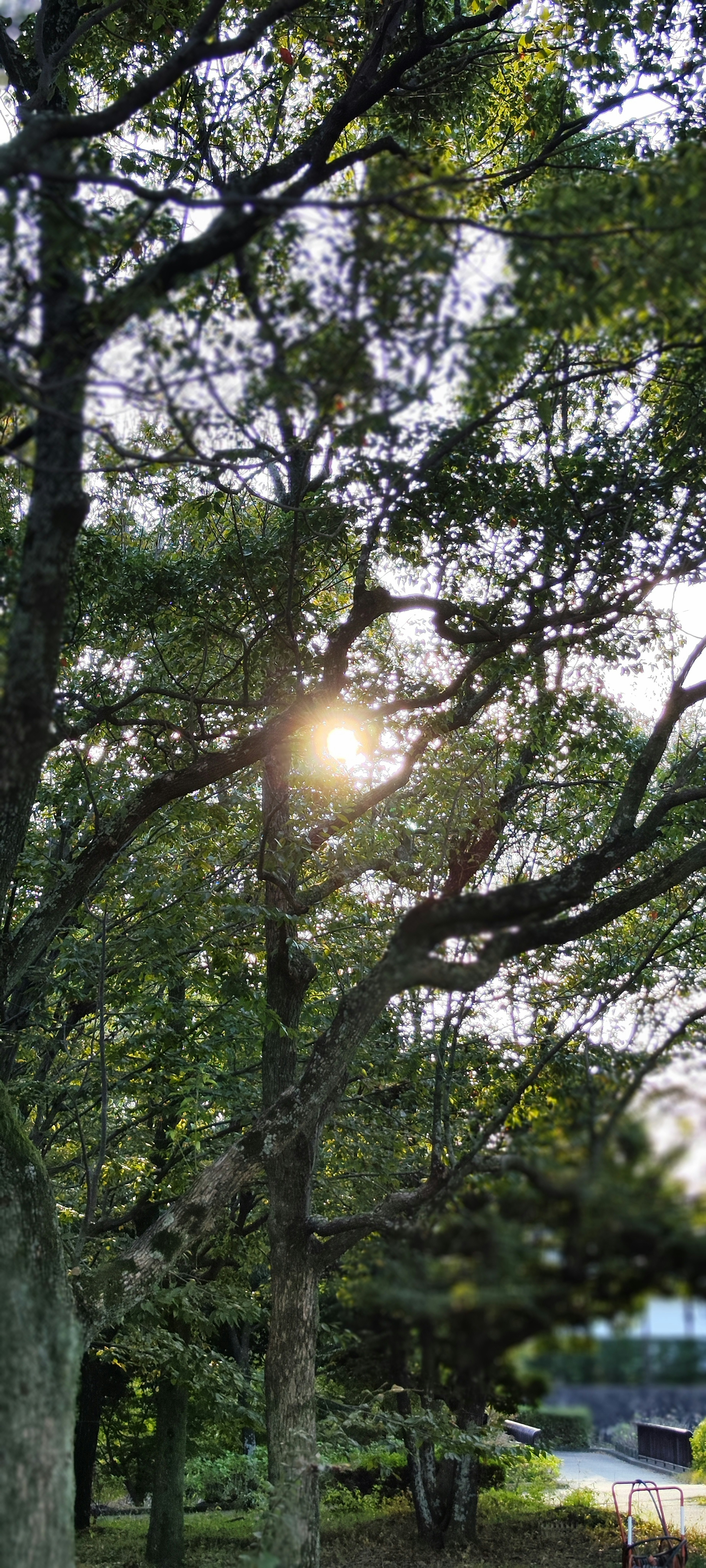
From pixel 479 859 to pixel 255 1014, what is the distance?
2.42 meters

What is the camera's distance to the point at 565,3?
7.45 m

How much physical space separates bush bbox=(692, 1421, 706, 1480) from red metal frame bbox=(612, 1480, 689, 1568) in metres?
3.64

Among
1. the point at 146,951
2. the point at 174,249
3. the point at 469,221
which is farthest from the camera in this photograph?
the point at 146,951

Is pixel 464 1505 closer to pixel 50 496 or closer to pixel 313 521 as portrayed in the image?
pixel 313 521

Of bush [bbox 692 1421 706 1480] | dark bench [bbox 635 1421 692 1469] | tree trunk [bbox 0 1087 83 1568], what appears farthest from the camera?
dark bench [bbox 635 1421 692 1469]

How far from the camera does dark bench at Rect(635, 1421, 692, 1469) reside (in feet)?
60.7

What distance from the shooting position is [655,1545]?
13344mm

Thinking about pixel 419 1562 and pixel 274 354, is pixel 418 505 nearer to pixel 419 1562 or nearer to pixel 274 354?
pixel 274 354

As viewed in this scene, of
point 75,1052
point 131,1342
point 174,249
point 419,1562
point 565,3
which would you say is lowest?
point 419,1562

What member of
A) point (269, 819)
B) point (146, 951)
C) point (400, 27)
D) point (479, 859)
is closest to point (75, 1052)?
point (146, 951)

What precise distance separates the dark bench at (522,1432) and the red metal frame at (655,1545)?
12.2ft

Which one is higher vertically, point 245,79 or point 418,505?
point 245,79

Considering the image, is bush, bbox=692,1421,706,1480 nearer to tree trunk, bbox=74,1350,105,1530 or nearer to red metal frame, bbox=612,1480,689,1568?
red metal frame, bbox=612,1480,689,1568

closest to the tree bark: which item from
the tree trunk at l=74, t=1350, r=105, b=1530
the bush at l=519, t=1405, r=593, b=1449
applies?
the bush at l=519, t=1405, r=593, b=1449
